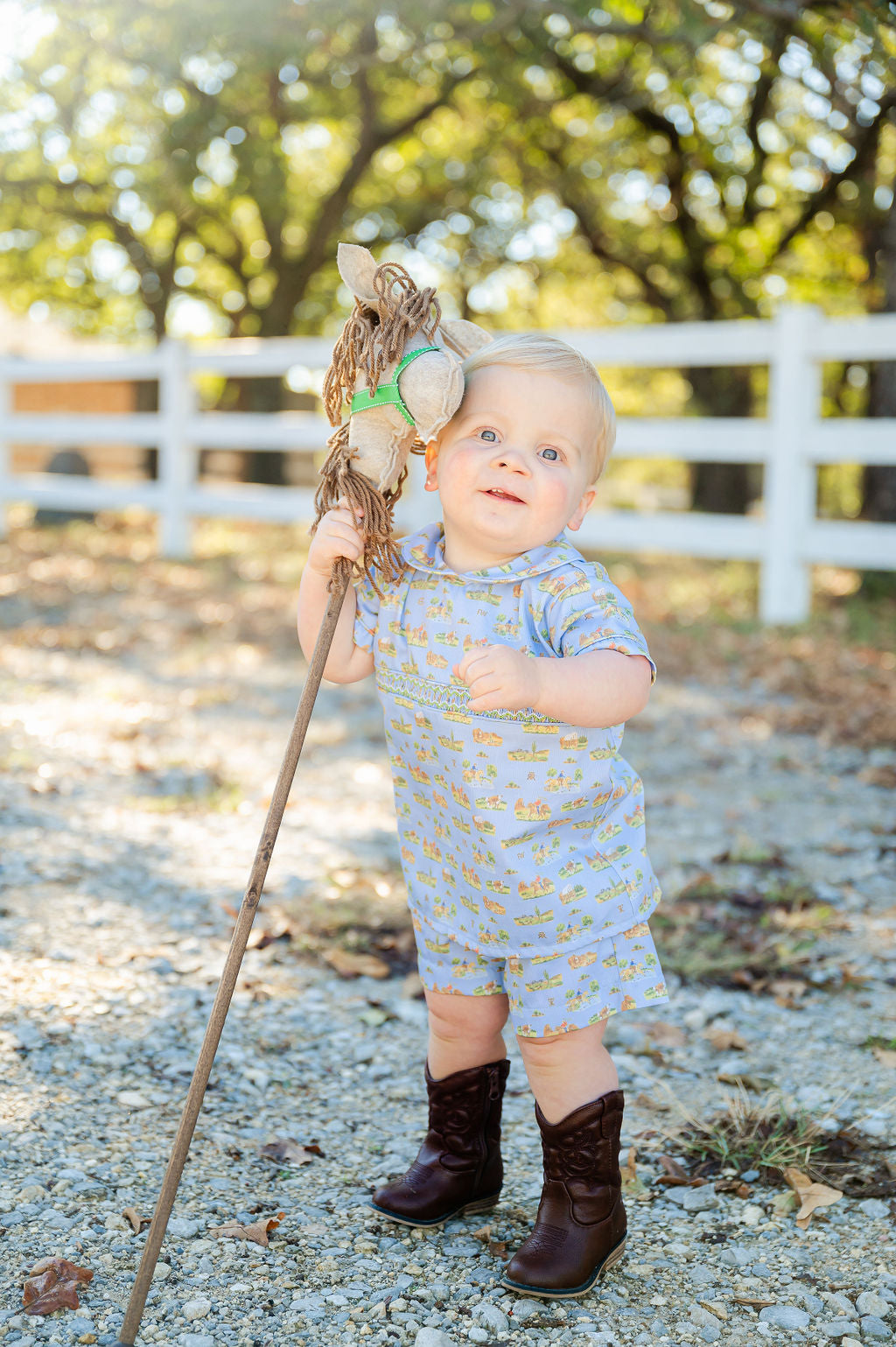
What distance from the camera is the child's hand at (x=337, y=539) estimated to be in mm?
1974

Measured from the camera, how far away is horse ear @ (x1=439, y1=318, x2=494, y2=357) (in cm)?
208

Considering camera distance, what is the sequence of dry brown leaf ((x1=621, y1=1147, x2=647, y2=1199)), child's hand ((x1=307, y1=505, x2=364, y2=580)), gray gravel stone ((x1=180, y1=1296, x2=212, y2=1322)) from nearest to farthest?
gray gravel stone ((x1=180, y1=1296, x2=212, y2=1322)) → child's hand ((x1=307, y1=505, x2=364, y2=580)) → dry brown leaf ((x1=621, y1=1147, x2=647, y2=1199))

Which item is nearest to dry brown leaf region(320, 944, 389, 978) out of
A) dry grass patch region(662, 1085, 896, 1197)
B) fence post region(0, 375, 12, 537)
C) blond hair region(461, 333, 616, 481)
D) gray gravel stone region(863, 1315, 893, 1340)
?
dry grass patch region(662, 1085, 896, 1197)

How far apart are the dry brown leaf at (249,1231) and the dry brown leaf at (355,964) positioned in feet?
3.35

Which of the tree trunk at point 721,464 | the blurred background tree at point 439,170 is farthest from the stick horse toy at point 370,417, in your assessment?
the tree trunk at point 721,464

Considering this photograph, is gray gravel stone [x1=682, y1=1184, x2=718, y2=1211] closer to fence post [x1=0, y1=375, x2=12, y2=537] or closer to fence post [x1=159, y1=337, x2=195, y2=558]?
fence post [x1=159, y1=337, x2=195, y2=558]

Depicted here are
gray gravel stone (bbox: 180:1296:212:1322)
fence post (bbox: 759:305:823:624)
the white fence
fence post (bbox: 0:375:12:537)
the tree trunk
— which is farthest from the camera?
the tree trunk

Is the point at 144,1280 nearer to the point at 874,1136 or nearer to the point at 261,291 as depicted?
the point at 874,1136

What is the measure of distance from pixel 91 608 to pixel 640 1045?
625 centimetres

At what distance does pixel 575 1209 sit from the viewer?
78.7 inches

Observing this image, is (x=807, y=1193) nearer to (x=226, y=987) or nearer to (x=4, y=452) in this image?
(x=226, y=987)

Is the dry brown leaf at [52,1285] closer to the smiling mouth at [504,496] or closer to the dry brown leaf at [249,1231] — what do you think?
the dry brown leaf at [249,1231]

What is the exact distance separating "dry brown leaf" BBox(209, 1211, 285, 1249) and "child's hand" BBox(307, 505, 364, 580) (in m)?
1.05

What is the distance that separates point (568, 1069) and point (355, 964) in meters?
1.23
